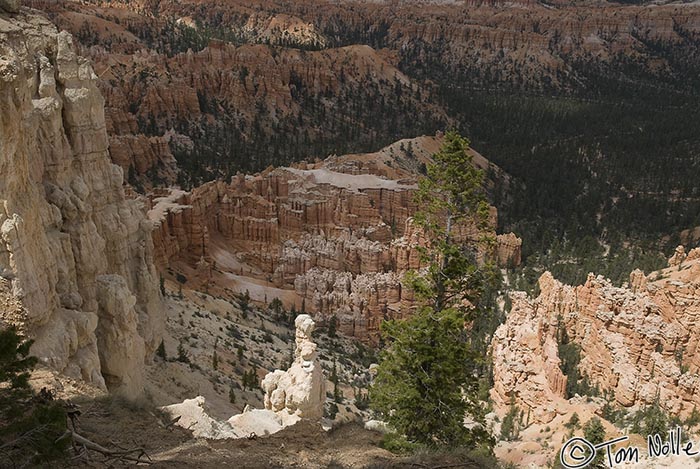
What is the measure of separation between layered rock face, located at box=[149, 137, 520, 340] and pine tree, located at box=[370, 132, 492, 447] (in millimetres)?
16372

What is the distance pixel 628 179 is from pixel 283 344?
4667 cm

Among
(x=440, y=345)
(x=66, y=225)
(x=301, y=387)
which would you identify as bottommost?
(x=301, y=387)

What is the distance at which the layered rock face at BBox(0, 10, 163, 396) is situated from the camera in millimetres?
7168

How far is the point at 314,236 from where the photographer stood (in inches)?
1264

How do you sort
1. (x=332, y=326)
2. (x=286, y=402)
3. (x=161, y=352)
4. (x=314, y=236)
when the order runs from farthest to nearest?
1. (x=314, y=236)
2. (x=332, y=326)
3. (x=161, y=352)
4. (x=286, y=402)

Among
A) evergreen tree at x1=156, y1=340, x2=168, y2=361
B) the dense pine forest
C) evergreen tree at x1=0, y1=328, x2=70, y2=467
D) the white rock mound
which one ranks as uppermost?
evergreen tree at x1=0, y1=328, x2=70, y2=467

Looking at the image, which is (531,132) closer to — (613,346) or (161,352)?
(613,346)

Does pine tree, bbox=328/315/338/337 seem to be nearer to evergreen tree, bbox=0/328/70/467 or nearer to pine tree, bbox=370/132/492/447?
pine tree, bbox=370/132/492/447

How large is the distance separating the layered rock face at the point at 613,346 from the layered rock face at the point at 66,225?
10.7m

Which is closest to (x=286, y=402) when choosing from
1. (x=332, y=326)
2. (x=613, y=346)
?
(x=613, y=346)

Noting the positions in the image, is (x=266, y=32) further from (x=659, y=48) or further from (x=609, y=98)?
(x=659, y=48)

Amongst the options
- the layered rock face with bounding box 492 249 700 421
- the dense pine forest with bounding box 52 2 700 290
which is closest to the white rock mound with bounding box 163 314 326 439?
the layered rock face with bounding box 492 249 700 421

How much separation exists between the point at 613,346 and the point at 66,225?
1644 cm

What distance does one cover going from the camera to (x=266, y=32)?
10031 cm
